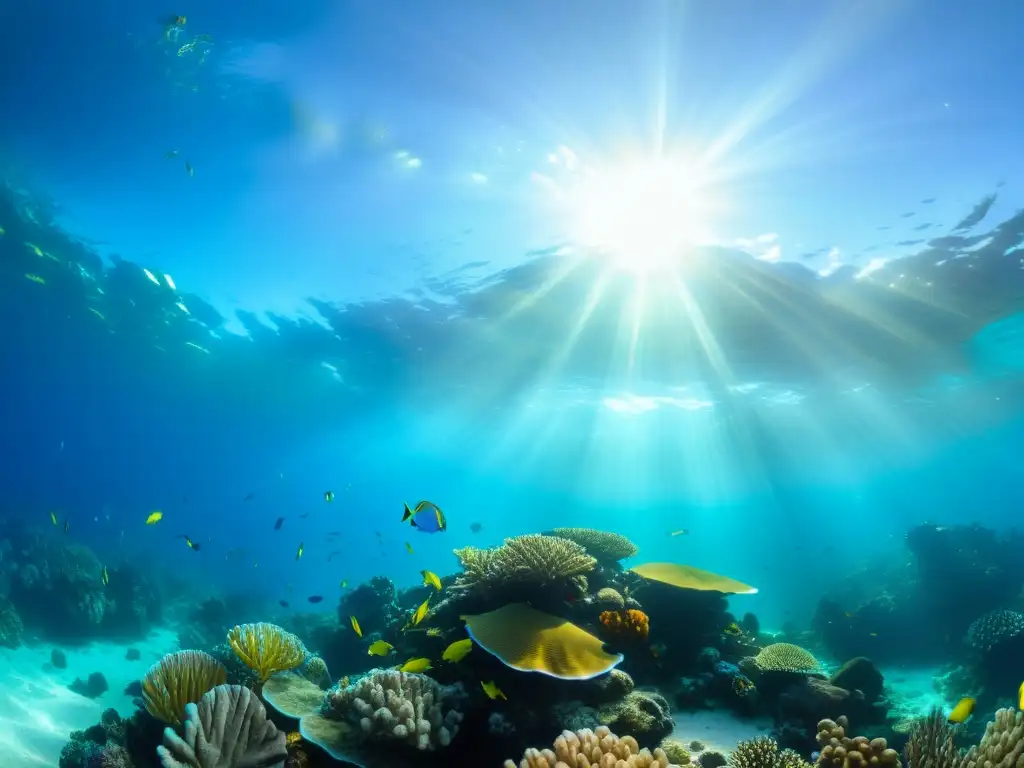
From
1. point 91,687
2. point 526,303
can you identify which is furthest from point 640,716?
point 526,303

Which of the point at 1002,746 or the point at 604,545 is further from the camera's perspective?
the point at 604,545

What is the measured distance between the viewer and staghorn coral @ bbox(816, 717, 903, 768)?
14.6 ft

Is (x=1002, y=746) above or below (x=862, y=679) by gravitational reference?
below

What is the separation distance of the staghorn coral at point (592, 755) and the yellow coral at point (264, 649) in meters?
3.82

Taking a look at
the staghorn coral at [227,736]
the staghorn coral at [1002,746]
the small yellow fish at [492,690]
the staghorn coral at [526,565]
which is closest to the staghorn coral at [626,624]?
the staghorn coral at [526,565]

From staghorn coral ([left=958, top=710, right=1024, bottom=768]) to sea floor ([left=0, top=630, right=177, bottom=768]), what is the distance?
1569 centimetres

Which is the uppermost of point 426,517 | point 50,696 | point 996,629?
point 996,629

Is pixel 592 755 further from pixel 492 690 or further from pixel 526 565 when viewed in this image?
pixel 526 565

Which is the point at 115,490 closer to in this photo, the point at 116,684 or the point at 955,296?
the point at 116,684

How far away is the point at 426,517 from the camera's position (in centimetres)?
656

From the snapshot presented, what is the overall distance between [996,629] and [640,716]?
43.4ft

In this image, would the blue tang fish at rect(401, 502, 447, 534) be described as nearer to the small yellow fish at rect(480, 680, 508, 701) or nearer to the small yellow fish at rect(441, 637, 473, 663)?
the small yellow fish at rect(441, 637, 473, 663)

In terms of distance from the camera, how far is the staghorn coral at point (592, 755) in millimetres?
3707

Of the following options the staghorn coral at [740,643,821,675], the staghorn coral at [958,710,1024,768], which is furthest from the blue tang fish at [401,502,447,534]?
the staghorn coral at [958,710,1024,768]
